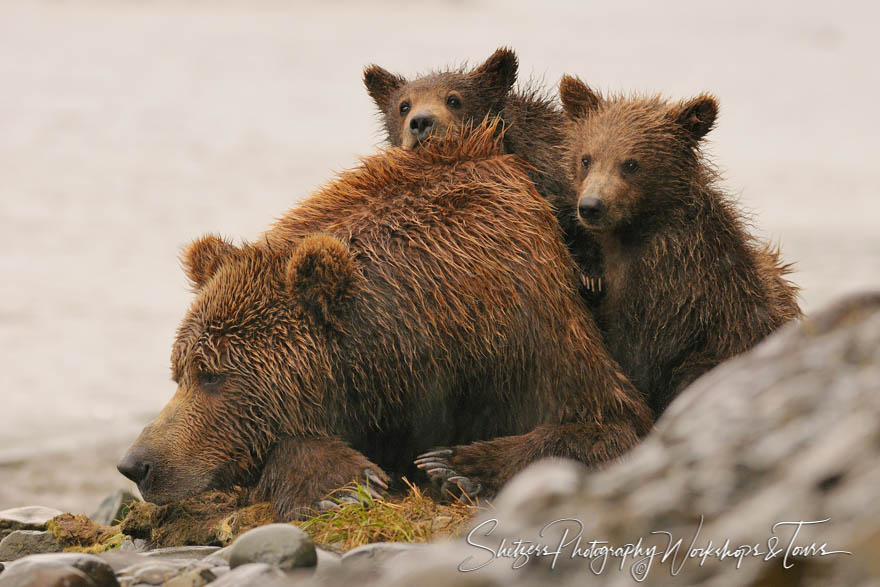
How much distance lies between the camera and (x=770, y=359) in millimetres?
4254

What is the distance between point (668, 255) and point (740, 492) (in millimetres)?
3289

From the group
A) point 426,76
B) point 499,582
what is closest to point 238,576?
point 499,582

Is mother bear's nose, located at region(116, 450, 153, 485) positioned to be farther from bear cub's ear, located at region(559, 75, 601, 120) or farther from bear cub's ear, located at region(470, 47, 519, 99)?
bear cub's ear, located at region(470, 47, 519, 99)

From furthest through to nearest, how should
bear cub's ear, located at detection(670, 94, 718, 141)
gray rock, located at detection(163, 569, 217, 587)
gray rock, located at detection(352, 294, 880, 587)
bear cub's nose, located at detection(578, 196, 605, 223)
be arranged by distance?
bear cub's ear, located at detection(670, 94, 718, 141), bear cub's nose, located at detection(578, 196, 605, 223), gray rock, located at detection(163, 569, 217, 587), gray rock, located at detection(352, 294, 880, 587)

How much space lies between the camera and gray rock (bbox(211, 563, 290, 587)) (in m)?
4.66

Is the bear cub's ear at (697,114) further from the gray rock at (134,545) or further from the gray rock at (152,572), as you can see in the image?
the gray rock at (134,545)

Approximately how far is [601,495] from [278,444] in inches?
113

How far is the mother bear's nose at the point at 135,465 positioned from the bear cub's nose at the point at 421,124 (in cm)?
294

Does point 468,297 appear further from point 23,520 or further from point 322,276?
point 23,520

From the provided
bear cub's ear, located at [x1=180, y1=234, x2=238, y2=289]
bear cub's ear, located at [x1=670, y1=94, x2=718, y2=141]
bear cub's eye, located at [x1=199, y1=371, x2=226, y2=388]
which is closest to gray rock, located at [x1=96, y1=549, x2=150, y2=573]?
bear cub's eye, located at [x1=199, y1=371, x2=226, y2=388]

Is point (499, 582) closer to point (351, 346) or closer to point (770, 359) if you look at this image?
point (770, 359)

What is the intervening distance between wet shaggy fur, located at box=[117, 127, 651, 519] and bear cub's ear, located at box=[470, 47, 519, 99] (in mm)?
1903

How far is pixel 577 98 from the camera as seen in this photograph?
25.2 ft

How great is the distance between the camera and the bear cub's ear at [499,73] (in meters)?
8.24
